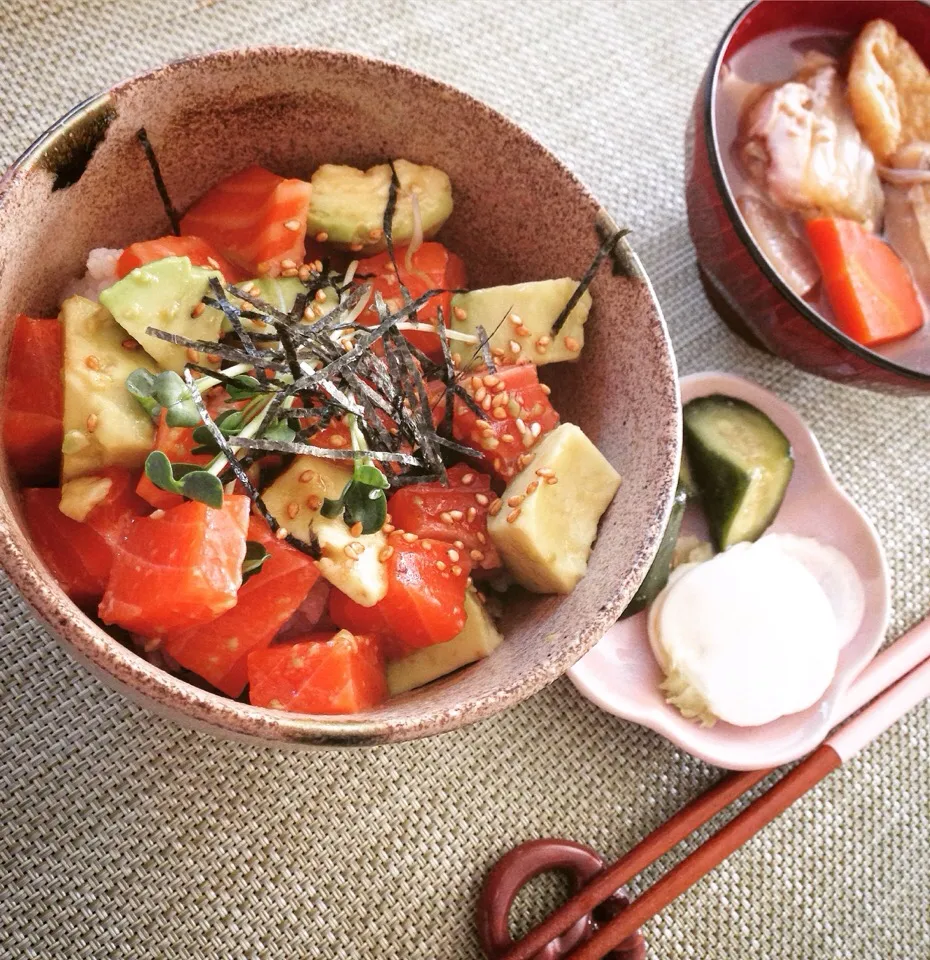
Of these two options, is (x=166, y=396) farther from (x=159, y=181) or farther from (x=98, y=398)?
(x=159, y=181)

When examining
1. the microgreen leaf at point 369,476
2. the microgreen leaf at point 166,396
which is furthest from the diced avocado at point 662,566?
the microgreen leaf at point 166,396

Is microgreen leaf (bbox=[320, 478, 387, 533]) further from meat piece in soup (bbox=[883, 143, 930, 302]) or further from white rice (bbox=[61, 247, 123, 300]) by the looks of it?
meat piece in soup (bbox=[883, 143, 930, 302])

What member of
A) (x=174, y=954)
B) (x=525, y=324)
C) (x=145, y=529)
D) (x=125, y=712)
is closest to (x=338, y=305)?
(x=525, y=324)

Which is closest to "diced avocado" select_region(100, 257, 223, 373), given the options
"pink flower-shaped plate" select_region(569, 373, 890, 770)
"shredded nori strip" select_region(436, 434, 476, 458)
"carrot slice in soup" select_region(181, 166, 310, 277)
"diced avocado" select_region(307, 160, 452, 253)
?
"carrot slice in soup" select_region(181, 166, 310, 277)

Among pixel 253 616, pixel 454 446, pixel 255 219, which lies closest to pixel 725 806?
pixel 454 446

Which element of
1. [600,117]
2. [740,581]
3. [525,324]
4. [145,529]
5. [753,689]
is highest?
[600,117]

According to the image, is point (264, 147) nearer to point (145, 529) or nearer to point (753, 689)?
point (145, 529)
